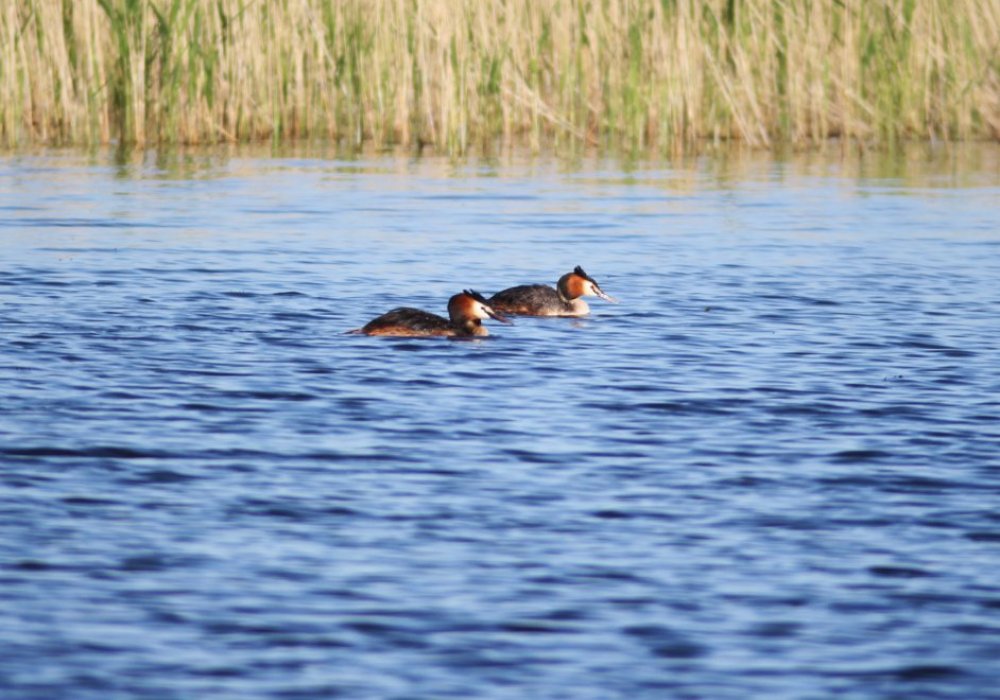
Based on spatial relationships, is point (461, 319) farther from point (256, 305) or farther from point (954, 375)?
point (954, 375)

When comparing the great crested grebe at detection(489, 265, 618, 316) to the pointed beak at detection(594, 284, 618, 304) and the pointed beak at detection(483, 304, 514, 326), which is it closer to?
the pointed beak at detection(594, 284, 618, 304)

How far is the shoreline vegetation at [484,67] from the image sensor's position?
17641mm

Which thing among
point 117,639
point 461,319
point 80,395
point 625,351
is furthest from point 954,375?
point 117,639

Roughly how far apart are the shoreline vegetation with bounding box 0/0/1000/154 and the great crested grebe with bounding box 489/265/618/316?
6948 millimetres

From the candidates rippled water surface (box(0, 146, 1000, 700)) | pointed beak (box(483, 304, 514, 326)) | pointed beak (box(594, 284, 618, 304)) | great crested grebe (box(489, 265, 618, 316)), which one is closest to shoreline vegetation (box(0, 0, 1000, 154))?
rippled water surface (box(0, 146, 1000, 700))

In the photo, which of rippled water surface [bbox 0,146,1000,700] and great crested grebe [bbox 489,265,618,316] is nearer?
rippled water surface [bbox 0,146,1000,700]

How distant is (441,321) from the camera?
987cm

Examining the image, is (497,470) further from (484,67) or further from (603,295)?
(484,67)

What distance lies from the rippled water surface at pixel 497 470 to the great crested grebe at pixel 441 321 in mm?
96

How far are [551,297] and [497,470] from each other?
443cm

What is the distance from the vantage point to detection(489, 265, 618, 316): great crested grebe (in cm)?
1081

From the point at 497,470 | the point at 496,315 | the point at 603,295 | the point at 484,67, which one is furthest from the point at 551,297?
the point at 484,67

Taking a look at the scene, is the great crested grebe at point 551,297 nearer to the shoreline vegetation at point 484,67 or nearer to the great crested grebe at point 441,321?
the great crested grebe at point 441,321

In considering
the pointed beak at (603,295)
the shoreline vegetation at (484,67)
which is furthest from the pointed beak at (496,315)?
the shoreline vegetation at (484,67)
